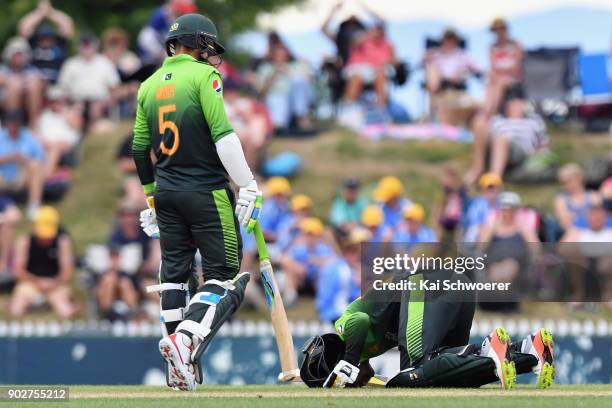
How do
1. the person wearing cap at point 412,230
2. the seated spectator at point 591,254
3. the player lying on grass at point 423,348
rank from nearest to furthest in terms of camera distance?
1. the player lying on grass at point 423,348
2. the seated spectator at point 591,254
3. the person wearing cap at point 412,230

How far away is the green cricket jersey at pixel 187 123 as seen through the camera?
908cm

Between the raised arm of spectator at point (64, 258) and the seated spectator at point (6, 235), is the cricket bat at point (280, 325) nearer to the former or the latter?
the raised arm of spectator at point (64, 258)

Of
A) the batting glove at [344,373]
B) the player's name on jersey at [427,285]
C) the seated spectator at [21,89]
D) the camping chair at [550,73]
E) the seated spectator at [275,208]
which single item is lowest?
the batting glove at [344,373]

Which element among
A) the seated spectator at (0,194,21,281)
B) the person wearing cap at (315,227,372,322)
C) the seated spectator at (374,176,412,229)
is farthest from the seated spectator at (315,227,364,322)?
the seated spectator at (0,194,21,281)

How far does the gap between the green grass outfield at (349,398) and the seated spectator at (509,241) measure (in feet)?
16.7

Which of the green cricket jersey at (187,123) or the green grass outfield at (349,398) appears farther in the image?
the green cricket jersey at (187,123)

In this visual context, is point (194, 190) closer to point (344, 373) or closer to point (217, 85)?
point (217, 85)

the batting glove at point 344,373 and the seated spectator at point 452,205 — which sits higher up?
the seated spectator at point 452,205

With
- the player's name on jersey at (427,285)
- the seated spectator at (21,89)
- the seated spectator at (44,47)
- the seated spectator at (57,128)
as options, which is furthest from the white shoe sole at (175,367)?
the seated spectator at (44,47)

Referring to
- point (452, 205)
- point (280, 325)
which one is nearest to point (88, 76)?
point (452, 205)

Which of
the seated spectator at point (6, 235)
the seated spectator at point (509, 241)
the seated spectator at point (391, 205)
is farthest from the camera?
the seated spectator at point (6, 235)

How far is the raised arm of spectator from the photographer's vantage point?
59.5 ft

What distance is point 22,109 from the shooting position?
2062cm

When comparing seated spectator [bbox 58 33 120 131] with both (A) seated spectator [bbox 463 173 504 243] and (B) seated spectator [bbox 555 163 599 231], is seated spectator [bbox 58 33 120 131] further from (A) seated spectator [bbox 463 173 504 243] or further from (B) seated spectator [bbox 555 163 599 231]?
(B) seated spectator [bbox 555 163 599 231]
